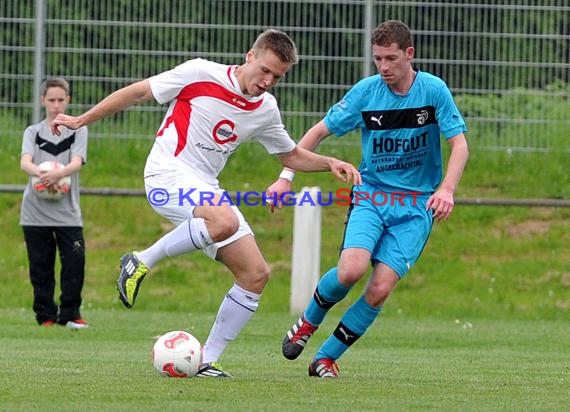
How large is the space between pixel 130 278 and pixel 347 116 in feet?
6.14

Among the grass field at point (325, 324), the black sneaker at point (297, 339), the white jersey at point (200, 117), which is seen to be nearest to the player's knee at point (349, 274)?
the black sneaker at point (297, 339)

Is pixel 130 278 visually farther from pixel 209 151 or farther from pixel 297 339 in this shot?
pixel 297 339

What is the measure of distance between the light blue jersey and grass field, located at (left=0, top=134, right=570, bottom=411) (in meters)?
1.25

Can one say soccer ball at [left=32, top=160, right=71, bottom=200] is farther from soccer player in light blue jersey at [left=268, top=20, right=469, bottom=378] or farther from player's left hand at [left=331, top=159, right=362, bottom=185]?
player's left hand at [left=331, top=159, right=362, bottom=185]

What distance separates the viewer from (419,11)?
16.7 metres

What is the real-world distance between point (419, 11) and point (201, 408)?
36.3 ft

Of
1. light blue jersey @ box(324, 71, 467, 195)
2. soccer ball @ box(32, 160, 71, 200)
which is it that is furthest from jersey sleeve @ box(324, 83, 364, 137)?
soccer ball @ box(32, 160, 71, 200)

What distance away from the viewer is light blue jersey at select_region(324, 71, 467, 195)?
8508mm

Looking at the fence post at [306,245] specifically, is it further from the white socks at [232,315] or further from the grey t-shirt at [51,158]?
the white socks at [232,315]

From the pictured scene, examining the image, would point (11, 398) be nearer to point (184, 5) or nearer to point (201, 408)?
point (201, 408)

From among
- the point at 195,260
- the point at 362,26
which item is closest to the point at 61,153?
the point at 195,260

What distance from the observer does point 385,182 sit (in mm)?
8570

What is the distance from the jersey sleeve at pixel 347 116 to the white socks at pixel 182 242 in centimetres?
132

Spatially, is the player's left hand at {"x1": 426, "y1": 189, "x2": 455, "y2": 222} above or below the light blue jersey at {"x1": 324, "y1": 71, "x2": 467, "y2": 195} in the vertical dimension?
below
